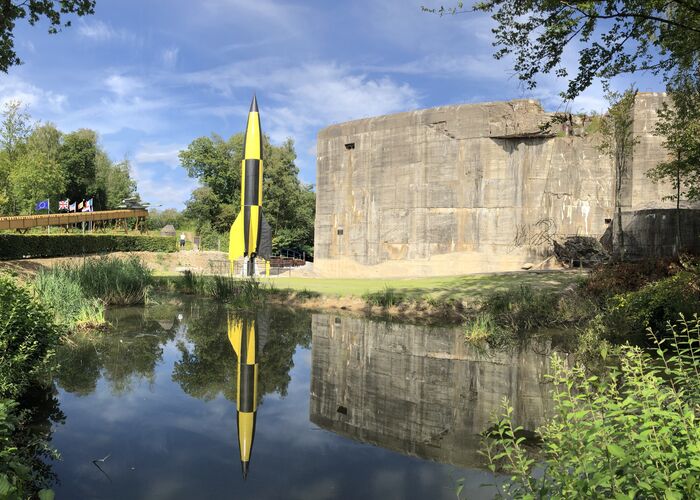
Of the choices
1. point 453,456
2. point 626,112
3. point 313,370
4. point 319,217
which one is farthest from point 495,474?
point 319,217

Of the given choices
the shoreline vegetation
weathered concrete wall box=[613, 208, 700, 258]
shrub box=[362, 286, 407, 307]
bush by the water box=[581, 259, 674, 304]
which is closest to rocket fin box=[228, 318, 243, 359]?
the shoreline vegetation

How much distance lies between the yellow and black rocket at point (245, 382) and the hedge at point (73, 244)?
1623 centimetres

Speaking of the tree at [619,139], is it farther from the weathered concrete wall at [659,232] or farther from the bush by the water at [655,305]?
the bush by the water at [655,305]

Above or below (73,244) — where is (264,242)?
above

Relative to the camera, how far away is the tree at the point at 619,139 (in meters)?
20.7

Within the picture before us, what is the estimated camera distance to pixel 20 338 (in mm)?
5293

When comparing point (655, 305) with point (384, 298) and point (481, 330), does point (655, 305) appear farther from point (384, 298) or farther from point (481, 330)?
point (384, 298)

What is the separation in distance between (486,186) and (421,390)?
18289 mm

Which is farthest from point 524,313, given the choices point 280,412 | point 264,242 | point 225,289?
point 264,242

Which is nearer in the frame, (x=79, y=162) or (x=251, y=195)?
(x=251, y=195)

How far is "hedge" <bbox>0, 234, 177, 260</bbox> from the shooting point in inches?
900

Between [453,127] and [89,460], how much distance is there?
72.0 feet

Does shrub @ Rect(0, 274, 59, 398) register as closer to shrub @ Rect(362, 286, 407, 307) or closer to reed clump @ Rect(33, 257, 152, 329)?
reed clump @ Rect(33, 257, 152, 329)

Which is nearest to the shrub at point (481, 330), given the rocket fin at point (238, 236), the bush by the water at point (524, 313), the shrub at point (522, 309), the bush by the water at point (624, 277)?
the bush by the water at point (524, 313)
